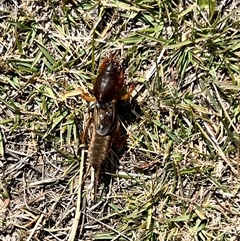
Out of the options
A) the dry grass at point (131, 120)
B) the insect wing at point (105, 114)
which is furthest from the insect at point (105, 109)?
the dry grass at point (131, 120)

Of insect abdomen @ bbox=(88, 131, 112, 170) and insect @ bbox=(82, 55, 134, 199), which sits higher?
insect @ bbox=(82, 55, 134, 199)

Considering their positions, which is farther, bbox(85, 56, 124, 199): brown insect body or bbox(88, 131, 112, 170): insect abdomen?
bbox(88, 131, 112, 170): insect abdomen

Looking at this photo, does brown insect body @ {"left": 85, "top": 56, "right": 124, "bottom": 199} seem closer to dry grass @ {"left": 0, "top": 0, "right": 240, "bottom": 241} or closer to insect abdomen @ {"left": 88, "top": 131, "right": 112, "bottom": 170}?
insect abdomen @ {"left": 88, "top": 131, "right": 112, "bottom": 170}

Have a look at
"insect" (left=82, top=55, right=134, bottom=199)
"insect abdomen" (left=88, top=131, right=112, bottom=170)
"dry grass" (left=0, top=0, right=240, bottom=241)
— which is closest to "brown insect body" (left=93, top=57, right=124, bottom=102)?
"insect" (left=82, top=55, right=134, bottom=199)

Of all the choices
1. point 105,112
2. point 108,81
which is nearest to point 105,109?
Result: point 105,112

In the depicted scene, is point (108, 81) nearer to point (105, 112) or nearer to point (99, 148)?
point (105, 112)

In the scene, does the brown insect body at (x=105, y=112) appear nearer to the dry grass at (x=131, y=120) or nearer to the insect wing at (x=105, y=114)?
the insect wing at (x=105, y=114)
